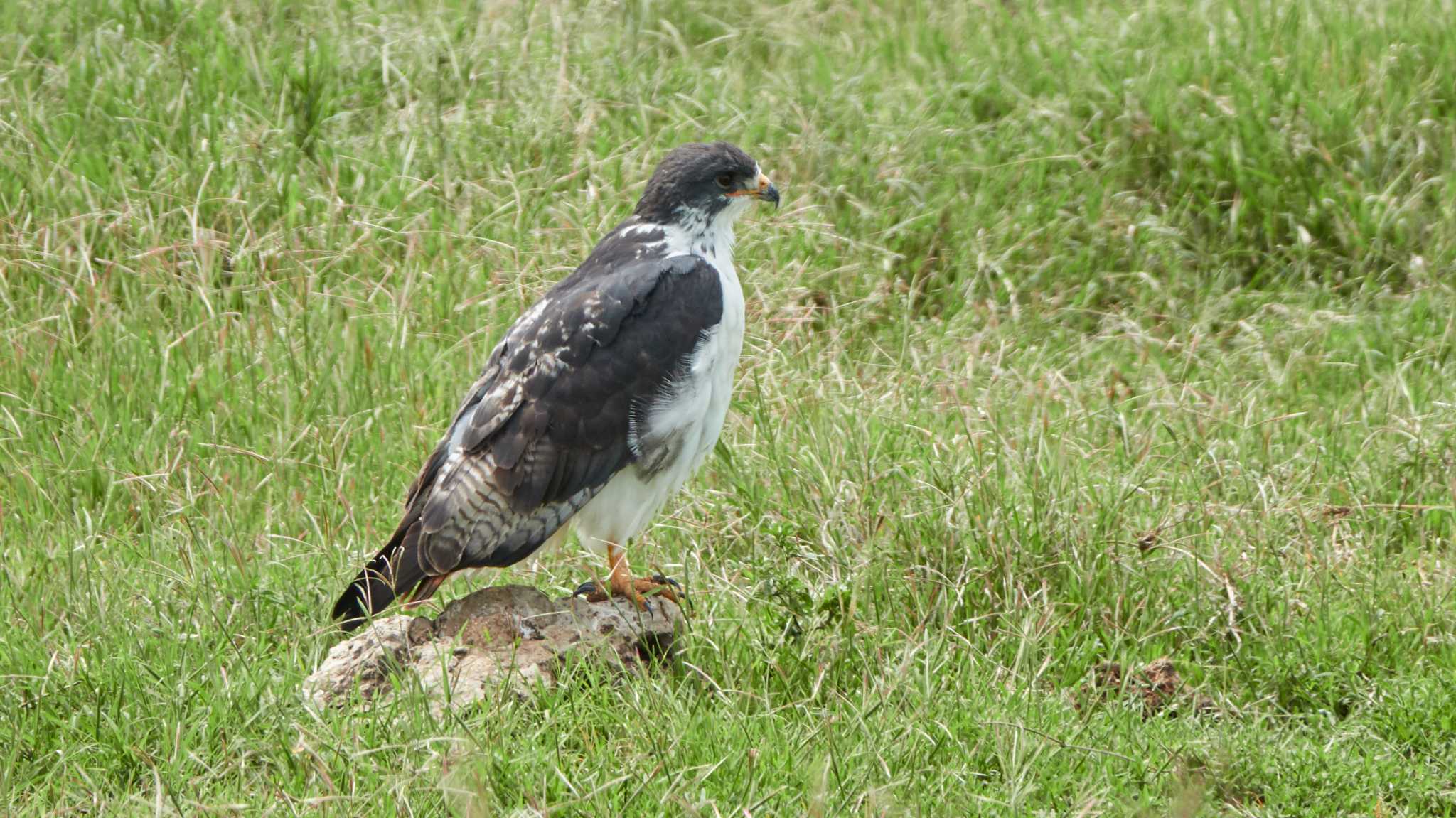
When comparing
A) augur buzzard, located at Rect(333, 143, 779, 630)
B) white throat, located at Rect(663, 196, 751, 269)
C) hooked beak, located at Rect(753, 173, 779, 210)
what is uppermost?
hooked beak, located at Rect(753, 173, 779, 210)

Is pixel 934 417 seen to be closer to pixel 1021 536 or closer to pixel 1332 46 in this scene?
pixel 1021 536

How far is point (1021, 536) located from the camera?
4.69 m

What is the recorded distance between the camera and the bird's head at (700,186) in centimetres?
472

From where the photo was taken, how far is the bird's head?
4.72 metres

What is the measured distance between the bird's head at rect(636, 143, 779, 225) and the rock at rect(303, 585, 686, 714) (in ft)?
3.66

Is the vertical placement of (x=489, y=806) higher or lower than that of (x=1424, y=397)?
higher

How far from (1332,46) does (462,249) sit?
382 cm

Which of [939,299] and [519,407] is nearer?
[519,407]

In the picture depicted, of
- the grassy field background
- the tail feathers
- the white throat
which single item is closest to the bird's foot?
the grassy field background

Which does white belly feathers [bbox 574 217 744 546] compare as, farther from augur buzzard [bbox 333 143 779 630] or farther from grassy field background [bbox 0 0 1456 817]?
grassy field background [bbox 0 0 1456 817]

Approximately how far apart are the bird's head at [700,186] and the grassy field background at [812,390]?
0.86 meters

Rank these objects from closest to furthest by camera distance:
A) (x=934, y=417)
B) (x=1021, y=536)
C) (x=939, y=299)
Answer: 1. (x=1021, y=536)
2. (x=934, y=417)
3. (x=939, y=299)

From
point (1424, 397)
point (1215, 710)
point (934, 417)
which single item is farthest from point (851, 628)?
point (1424, 397)

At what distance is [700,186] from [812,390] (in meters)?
1.22
